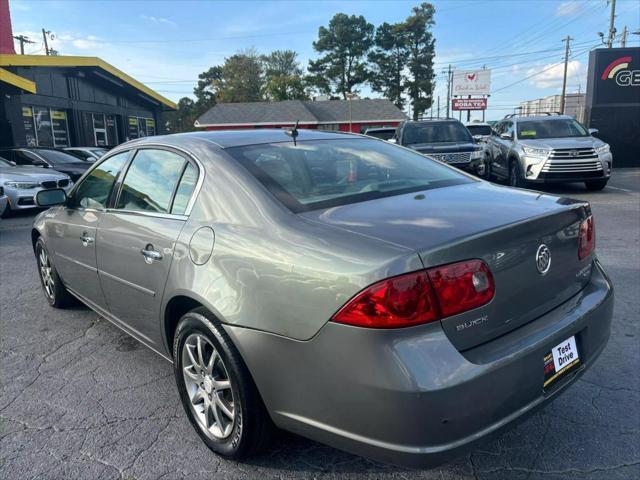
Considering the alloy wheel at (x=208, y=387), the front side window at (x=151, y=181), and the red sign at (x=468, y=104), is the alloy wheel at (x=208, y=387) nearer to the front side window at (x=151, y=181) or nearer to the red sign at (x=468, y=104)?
the front side window at (x=151, y=181)

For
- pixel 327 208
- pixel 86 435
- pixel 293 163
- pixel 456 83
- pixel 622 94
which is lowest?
pixel 86 435

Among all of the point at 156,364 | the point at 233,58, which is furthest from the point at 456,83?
the point at 156,364

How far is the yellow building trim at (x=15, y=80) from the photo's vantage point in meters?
17.6

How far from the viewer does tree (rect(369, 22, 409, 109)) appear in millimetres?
64750

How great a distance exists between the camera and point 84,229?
360cm

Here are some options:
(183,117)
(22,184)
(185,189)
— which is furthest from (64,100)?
(183,117)

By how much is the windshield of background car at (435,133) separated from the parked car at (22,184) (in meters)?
8.31

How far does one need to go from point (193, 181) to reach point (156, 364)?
4.92 ft

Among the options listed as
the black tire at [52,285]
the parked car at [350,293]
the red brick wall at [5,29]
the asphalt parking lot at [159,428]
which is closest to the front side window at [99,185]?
the parked car at [350,293]

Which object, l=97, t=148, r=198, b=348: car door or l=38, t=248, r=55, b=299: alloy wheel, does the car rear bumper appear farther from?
l=38, t=248, r=55, b=299: alloy wheel

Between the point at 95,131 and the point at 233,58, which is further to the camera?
the point at 233,58

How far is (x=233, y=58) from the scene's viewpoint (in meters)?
75.4

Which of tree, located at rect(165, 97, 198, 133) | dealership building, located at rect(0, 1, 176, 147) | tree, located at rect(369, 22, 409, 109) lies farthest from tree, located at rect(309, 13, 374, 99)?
dealership building, located at rect(0, 1, 176, 147)

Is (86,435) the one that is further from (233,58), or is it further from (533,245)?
(233,58)
